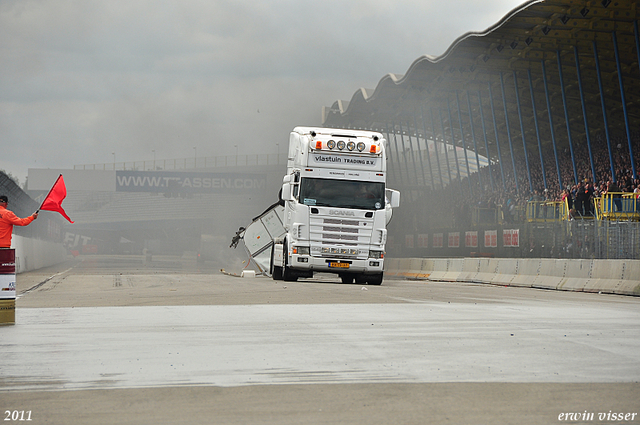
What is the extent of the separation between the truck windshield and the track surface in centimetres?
1007

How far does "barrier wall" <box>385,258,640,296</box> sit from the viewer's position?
18906 mm

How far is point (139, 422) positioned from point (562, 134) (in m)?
60.2

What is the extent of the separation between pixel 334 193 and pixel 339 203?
33 centimetres

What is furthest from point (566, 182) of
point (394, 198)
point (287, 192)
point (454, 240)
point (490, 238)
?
point (287, 192)

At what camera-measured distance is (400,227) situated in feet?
134

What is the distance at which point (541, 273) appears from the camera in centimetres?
2292

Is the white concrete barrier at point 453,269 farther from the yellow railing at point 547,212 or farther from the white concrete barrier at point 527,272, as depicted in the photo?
the white concrete barrier at point 527,272

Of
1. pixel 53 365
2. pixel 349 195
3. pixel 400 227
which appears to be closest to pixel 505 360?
pixel 53 365

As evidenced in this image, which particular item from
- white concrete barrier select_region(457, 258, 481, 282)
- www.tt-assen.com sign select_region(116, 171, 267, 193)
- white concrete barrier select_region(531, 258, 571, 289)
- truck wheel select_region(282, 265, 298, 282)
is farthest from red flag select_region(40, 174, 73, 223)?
www.tt-assen.com sign select_region(116, 171, 267, 193)

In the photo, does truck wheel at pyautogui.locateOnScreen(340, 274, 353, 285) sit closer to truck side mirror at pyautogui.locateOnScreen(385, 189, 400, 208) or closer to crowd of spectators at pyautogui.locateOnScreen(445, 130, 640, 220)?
truck side mirror at pyautogui.locateOnScreen(385, 189, 400, 208)

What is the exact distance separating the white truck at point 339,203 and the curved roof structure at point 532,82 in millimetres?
16250

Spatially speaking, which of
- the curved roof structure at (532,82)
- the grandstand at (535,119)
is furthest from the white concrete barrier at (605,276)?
the curved roof structure at (532,82)

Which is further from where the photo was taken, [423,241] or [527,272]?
[423,241]

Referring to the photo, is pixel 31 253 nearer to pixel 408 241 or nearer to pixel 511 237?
pixel 408 241
